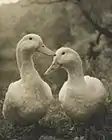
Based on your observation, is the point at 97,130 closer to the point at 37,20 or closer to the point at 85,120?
the point at 85,120

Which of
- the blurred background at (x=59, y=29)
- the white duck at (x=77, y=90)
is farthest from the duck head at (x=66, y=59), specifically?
the blurred background at (x=59, y=29)

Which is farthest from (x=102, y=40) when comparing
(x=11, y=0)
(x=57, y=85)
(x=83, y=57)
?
(x=11, y=0)

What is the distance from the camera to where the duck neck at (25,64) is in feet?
6.12

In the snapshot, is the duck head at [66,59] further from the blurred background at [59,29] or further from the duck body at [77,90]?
the blurred background at [59,29]

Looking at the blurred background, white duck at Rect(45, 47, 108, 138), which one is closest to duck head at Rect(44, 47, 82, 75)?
white duck at Rect(45, 47, 108, 138)

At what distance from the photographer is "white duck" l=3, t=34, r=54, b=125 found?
1876mm

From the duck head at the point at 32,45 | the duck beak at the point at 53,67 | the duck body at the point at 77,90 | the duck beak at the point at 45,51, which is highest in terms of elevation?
the duck head at the point at 32,45

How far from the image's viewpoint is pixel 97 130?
Result: 193cm

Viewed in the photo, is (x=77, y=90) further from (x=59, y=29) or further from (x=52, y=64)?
(x=59, y=29)

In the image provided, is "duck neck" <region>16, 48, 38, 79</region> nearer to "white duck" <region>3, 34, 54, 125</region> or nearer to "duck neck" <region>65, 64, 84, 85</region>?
"white duck" <region>3, 34, 54, 125</region>

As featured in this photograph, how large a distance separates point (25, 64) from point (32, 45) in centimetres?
7

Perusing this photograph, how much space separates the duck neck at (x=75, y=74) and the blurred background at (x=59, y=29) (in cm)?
8

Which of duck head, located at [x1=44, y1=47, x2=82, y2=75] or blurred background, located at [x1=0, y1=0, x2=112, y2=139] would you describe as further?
blurred background, located at [x1=0, y1=0, x2=112, y2=139]

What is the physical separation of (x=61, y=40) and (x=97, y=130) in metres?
0.34
